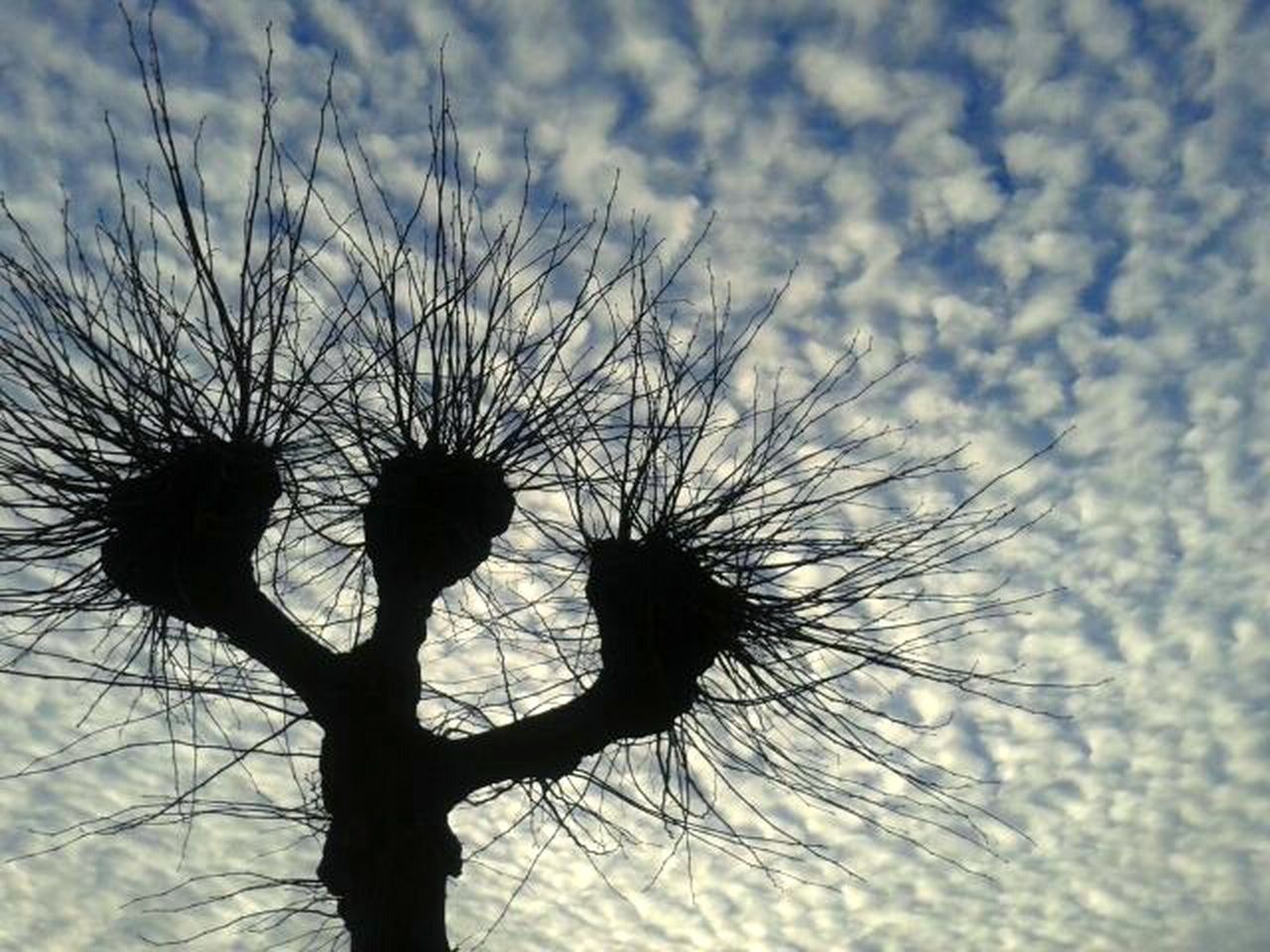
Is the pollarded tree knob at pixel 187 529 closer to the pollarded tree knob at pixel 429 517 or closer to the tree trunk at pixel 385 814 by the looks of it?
the pollarded tree knob at pixel 429 517

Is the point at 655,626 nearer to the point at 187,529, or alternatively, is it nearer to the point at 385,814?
the point at 385,814

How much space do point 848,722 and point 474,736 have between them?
1.54 metres

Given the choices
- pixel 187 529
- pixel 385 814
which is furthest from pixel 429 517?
pixel 385 814

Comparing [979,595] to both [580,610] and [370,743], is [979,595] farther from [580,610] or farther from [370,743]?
[370,743]

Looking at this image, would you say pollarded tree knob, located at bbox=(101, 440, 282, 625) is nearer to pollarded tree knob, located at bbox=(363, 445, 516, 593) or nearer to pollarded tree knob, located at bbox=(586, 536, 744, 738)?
pollarded tree knob, located at bbox=(363, 445, 516, 593)

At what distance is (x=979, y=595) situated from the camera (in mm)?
4551

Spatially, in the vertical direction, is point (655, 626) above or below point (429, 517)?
below

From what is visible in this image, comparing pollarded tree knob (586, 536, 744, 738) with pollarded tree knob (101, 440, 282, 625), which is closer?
pollarded tree knob (101, 440, 282, 625)

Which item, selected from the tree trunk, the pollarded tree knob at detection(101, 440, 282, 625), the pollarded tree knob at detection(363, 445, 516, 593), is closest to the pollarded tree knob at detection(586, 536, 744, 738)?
the pollarded tree knob at detection(363, 445, 516, 593)

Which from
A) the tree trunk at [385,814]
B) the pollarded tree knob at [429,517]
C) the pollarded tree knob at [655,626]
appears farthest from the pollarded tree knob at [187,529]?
the pollarded tree knob at [655,626]

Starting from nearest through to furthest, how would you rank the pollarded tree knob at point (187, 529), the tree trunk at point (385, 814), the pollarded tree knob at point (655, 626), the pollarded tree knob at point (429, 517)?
the tree trunk at point (385, 814), the pollarded tree knob at point (187, 529), the pollarded tree knob at point (655, 626), the pollarded tree knob at point (429, 517)

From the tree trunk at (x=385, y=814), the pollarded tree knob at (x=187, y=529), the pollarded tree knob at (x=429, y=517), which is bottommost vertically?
the tree trunk at (x=385, y=814)

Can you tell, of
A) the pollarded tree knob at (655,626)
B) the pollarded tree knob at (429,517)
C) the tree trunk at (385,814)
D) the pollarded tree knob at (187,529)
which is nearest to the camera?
the tree trunk at (385,814)

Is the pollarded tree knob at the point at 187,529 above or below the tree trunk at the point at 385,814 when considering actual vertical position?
above
